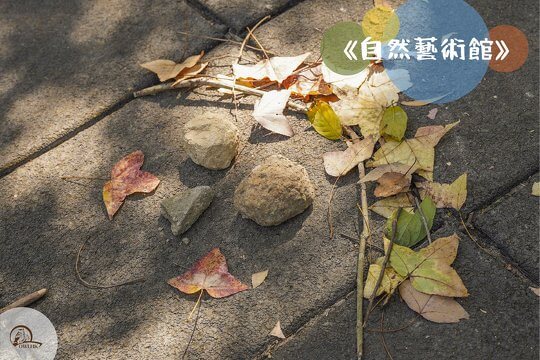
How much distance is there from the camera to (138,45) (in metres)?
2.55

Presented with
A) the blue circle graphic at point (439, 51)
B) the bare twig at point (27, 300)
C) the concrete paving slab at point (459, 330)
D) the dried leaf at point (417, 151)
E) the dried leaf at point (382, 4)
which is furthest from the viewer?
the dried leaf at point (382, 4)

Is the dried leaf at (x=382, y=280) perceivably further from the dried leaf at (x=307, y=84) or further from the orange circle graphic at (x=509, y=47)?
the orange circle graphic at (x=509, y=47)

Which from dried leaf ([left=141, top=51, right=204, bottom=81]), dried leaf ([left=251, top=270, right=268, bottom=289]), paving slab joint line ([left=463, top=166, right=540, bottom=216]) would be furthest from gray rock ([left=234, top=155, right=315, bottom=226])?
dried leaf ([left=141, top=51, right=204, bottom=81])

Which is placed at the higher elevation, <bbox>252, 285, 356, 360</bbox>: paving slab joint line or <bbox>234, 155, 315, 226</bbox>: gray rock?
<bbox>234, 155, 315, 226</bbox>: gray rock

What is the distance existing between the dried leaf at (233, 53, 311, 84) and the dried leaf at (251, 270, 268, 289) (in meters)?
0.76

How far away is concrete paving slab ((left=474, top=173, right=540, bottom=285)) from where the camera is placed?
1.78 meters

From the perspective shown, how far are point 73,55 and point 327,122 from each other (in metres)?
1.10

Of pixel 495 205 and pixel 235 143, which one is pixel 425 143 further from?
pixel 235 143

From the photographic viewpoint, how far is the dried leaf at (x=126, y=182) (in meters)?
2.08

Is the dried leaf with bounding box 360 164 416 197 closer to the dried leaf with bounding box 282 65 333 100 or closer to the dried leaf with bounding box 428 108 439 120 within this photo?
the dried leaf with bounding box 428 108 439 120

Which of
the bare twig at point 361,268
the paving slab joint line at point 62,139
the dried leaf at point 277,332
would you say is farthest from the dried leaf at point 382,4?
the dried leaf at point 277,332

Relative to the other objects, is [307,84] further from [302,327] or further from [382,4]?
[302,327]

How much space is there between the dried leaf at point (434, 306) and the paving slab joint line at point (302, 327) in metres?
0.15

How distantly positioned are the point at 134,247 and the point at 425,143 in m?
0.96
